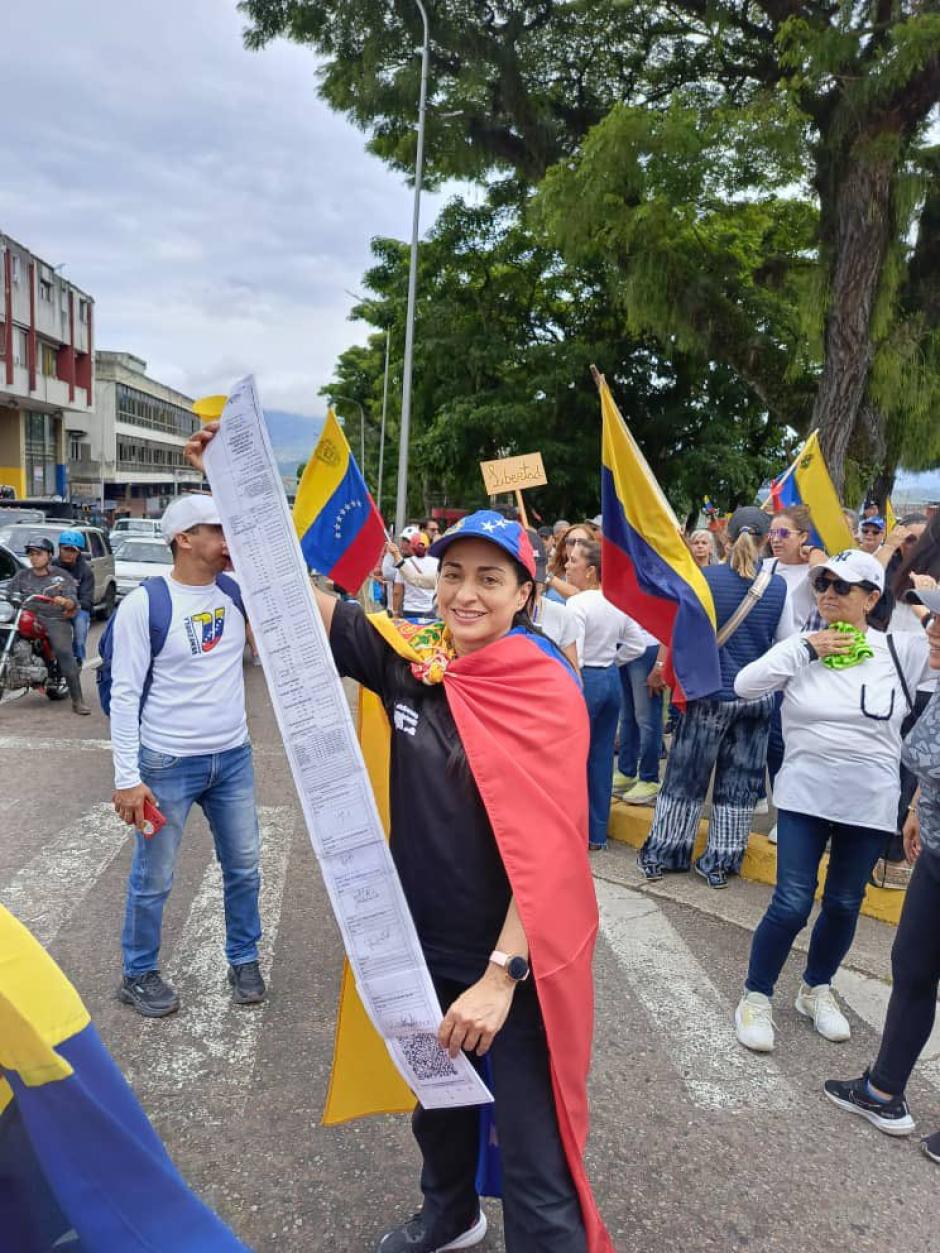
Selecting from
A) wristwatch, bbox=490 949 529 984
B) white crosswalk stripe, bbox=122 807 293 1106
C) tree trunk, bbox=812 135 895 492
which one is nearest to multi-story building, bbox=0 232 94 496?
tree trunk, bbox=812 135 895 492

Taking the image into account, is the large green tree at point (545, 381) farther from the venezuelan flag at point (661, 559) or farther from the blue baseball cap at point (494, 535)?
the blue baseball cap at point (494, 535)

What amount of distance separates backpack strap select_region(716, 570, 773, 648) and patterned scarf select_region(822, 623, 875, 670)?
149cm

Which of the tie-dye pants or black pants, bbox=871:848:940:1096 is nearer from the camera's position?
black pants, bbox=871:848:940:1096

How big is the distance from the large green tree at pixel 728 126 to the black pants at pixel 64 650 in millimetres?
9809

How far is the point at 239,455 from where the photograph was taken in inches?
88.7

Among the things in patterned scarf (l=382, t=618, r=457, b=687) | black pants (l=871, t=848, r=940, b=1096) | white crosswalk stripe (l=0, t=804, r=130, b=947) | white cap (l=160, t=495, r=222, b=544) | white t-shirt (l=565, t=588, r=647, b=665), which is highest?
white cap (l=160, t=495, r=222, b=544)

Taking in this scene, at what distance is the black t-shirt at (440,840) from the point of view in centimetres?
216

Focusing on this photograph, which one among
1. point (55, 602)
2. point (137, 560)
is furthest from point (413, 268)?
point (55, 602)

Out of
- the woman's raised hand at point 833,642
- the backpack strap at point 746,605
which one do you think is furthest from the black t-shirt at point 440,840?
the backpack strap at point 746,605

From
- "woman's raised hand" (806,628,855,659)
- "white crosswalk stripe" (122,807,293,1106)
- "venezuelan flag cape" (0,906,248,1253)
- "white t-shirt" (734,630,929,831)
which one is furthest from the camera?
"woman's raised hand" (806,628,855,659)

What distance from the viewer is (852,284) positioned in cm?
1312

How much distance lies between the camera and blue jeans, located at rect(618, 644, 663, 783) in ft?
23.4

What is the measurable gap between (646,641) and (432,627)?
14.5ft

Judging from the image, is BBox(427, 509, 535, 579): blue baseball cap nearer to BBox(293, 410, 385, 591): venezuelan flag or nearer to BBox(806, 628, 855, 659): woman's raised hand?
BBox(806, 628, 855, 659): woman's raised hand
